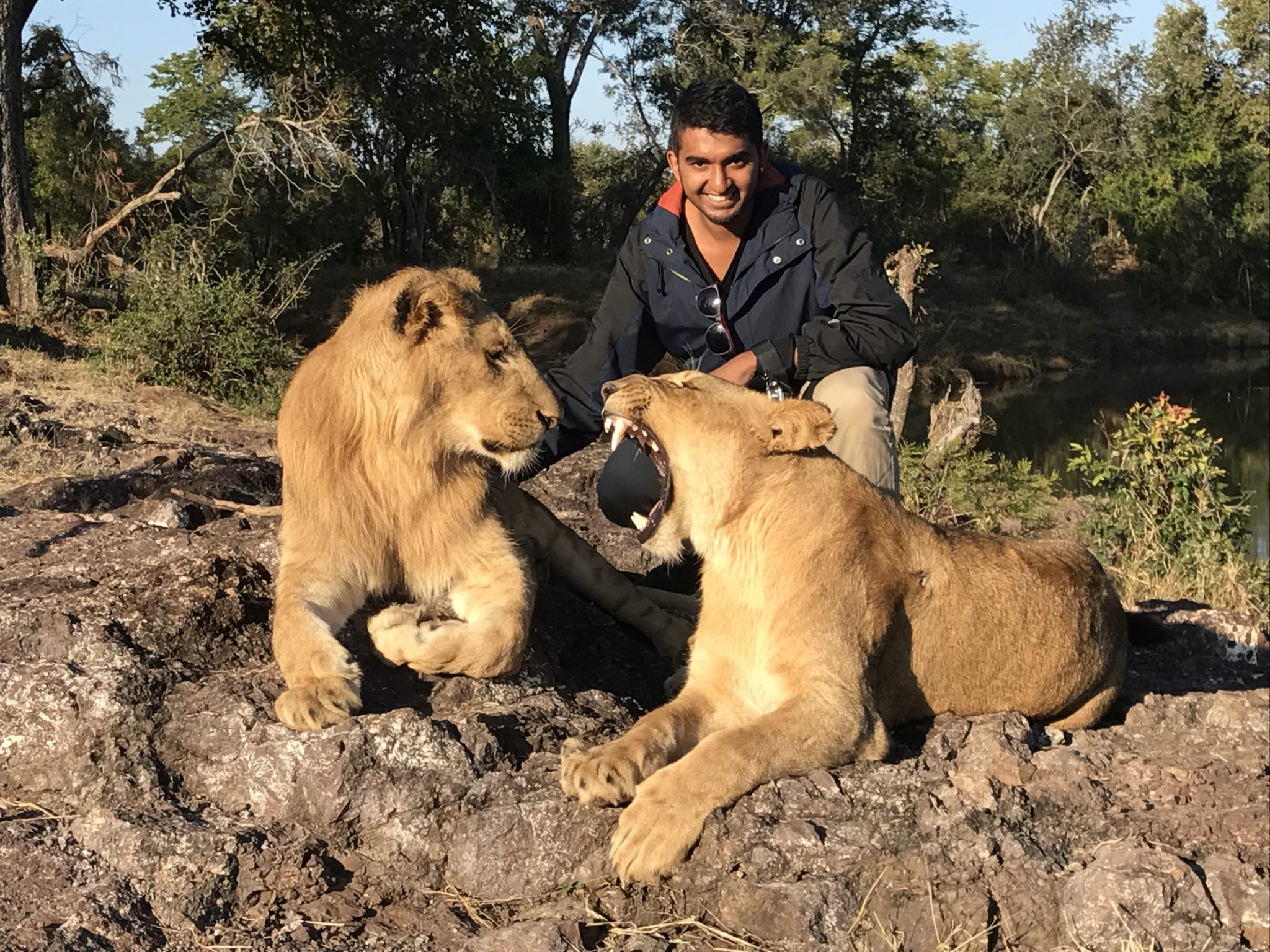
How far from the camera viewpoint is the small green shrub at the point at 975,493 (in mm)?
9086

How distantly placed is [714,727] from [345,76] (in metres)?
18.2

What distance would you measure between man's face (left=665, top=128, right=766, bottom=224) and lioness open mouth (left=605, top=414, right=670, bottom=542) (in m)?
1.18

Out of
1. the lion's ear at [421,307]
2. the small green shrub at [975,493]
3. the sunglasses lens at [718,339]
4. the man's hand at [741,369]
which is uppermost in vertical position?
the lion's ear at [421,307]

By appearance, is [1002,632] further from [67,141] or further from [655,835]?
[67,141]

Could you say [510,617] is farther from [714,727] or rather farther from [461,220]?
[461,220]

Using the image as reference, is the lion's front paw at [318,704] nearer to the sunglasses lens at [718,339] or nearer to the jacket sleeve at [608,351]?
the jacket sleeve at [608,351]

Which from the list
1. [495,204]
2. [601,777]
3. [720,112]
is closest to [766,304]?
[720,112]

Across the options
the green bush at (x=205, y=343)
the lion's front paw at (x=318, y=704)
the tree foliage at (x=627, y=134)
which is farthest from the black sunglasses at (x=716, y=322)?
the tree foliage at (x=627, y=134)

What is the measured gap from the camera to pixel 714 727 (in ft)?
11.0

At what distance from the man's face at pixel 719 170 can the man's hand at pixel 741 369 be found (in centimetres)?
52

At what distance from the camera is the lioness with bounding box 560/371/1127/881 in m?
3.22

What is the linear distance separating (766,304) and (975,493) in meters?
5.03

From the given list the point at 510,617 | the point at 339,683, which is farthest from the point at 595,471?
the point at 339,683

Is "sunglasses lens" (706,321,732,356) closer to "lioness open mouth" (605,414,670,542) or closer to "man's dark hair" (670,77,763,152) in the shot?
"man's dark hair" (670,77,763,152)
